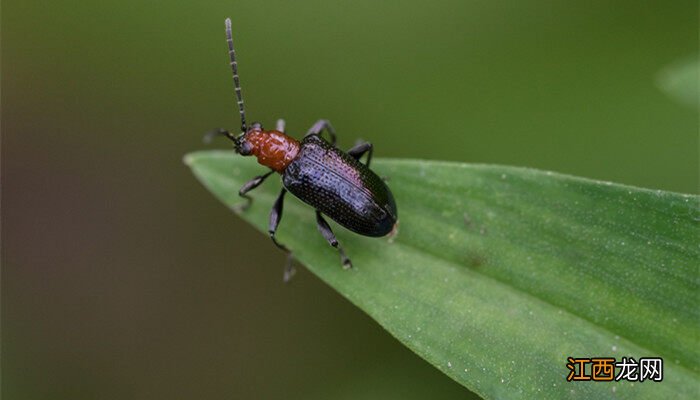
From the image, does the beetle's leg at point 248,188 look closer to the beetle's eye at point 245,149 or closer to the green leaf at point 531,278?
the beetle's eye at point 245,149

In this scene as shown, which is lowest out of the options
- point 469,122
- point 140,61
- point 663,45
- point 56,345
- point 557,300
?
point 56,345

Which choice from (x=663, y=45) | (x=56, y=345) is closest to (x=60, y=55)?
(x=56, y=345)

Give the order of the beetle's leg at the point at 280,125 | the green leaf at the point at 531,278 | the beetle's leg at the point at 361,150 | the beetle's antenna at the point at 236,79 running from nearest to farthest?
the green leaf at the point at 531,278, the beetle's leg at the point at 361,150, the beetle's antenna at the point at 236,79, the beetle's leg at the point at 280,125

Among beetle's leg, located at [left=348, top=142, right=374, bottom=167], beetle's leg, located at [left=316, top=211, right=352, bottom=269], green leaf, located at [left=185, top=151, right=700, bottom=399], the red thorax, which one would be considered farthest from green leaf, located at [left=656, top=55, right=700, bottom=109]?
the red thorax

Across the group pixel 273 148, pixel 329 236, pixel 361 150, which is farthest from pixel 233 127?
pixel 329 236

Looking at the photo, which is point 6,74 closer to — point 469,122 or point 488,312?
point 469,122

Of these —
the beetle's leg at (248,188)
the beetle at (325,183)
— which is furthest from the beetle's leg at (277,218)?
the beetle's leg at (248,188)

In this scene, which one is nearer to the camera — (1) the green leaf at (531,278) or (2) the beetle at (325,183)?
(1) the green leaf at (531,278)
